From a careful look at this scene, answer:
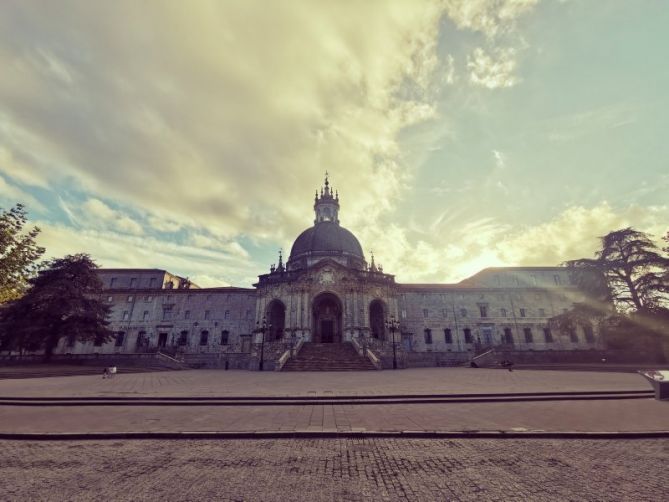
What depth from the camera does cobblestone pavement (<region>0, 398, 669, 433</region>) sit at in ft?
24.1

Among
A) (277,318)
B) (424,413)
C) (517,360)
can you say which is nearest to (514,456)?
(424,413)

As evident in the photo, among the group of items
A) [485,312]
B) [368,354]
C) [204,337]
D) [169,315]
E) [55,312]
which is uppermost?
[485,312]

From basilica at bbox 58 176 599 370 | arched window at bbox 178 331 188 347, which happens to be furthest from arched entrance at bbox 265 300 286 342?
arched window at bbox 178 331 188 347

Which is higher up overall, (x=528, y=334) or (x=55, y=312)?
(x=55, y=312)

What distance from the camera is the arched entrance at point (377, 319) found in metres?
39.8

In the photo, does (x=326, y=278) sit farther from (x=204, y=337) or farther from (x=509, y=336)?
(x=509, y=336)

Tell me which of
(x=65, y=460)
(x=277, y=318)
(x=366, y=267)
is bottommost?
(x=65, y=460)

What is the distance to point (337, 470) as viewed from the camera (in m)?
5.00

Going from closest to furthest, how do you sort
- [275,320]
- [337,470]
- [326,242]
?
[337,470] < [275,320] < [326,242]

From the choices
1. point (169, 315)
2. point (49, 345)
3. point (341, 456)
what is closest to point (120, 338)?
point (169, 315)

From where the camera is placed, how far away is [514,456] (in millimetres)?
5496

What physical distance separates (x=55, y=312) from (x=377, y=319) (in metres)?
35.9

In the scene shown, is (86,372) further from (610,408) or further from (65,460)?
(610,408)

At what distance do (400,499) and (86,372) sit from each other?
29.2 m
